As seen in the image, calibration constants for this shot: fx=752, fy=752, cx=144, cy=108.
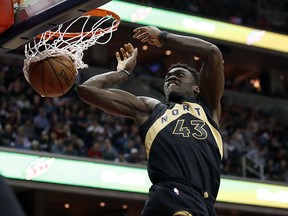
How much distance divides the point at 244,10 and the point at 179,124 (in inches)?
718

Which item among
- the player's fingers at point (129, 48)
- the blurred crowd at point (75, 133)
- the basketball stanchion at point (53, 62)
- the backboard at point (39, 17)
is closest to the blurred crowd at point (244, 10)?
the blurred crowd at point (75, 133)

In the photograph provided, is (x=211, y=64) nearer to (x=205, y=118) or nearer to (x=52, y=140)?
(x=205, y=118)

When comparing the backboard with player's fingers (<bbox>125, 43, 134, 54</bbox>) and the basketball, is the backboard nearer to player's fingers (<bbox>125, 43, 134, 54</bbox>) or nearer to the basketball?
the basketball

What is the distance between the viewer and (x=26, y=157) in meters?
12.9

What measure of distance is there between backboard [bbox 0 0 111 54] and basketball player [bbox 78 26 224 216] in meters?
0.39

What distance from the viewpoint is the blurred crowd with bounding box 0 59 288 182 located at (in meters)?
13.6

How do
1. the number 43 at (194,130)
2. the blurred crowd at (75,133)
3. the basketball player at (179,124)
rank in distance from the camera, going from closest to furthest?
the basketball player at (179,124) → the number 43 at (194,130) → the blurred crowd at (75,133)

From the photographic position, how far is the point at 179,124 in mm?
4277

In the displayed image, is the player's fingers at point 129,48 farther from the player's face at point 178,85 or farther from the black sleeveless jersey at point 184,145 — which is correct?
the black sleeveless jersey at point 184,145

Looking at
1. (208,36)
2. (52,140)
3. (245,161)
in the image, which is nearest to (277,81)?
(208,36)

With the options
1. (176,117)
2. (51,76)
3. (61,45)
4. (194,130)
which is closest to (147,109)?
(176,117)

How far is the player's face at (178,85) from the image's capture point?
446cm

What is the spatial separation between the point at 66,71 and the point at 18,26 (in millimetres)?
478

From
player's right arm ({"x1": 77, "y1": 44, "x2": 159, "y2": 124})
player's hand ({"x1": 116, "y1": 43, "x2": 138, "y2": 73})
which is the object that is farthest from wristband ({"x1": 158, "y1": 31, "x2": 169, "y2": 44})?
player's right arm ({"x1": 77, "y1": 44, "x2": 159, "y2": 124})
